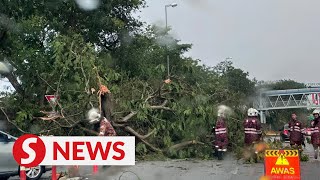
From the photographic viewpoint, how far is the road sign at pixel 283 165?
7.20m

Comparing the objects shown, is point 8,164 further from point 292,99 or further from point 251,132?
point 292,99

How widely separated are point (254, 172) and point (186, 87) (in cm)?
540

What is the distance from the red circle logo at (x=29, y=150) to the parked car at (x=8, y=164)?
4590mm

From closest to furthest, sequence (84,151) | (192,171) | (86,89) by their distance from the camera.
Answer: (84,151), (192,171), (86,89)

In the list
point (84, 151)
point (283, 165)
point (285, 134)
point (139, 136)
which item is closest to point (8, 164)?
point (139, 136)

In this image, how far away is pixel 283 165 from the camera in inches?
285

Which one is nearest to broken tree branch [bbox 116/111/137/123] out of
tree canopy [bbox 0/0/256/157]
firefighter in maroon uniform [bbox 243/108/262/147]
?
tree canopy [bbox 0/0/256/157]

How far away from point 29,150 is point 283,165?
382 cm

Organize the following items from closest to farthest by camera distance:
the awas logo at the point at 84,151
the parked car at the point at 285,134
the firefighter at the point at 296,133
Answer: the awas logo at the point at 84,151, the firefighter at the point at 296,133, the parked car at the point at 285,134

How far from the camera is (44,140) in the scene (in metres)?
7.22

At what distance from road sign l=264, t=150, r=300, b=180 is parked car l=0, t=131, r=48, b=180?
6.27 m

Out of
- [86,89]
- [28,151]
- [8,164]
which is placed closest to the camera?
[28,151]

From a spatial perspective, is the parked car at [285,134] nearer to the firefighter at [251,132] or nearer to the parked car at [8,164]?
the firefighter at [251,132]

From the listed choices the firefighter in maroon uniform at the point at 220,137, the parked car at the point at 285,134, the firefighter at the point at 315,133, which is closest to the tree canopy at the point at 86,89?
the firefighter in maroon uniform at the point at 220,137
